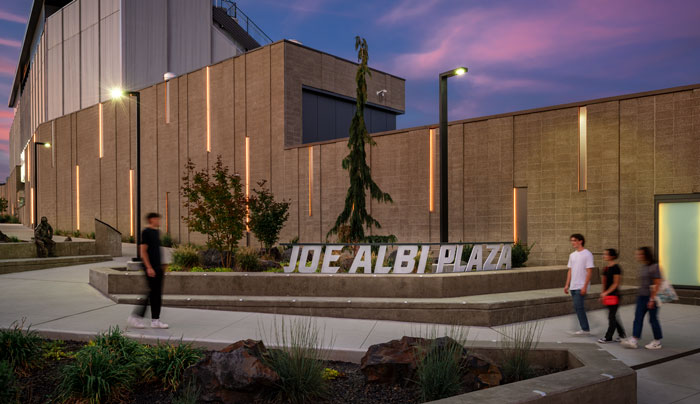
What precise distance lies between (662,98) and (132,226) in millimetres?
30870

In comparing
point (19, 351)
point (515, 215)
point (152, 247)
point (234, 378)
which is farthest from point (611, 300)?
point (19, 351)

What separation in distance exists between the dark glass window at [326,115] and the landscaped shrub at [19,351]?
20.4 metres

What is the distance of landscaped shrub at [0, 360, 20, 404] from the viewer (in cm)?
466

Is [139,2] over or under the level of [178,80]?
over

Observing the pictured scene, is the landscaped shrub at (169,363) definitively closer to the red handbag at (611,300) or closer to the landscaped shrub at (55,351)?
the landscaped shrub at (55,351)

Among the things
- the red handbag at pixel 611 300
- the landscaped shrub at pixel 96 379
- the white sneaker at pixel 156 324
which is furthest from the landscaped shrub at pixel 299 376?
the red handbag at pixel 611 300

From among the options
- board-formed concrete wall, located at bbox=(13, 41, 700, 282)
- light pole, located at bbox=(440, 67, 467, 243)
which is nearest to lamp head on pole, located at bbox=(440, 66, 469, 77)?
light pole, located at bbox=(440, 67, 467, 243)

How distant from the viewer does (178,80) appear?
3075 centimetres

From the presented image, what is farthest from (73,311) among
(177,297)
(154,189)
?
(154,189)

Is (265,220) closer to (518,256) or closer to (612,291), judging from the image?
(518,256)

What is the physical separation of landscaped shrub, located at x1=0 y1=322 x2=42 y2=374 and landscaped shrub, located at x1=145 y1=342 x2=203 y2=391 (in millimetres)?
1538

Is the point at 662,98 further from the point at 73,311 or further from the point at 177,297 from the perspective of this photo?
the point at 73,311

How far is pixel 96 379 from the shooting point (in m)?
5.02

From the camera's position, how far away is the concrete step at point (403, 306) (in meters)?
10.0
